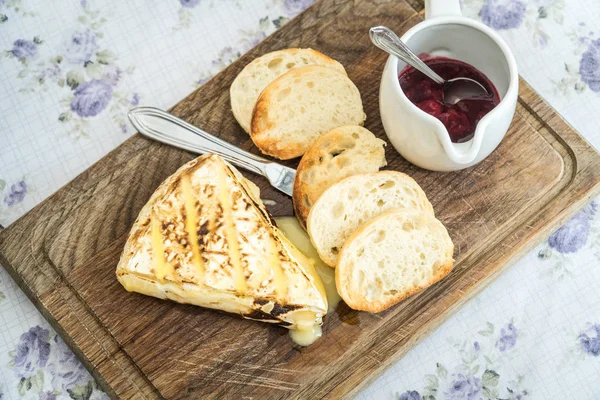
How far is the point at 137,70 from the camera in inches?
134

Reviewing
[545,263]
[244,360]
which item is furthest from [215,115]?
[545,263]

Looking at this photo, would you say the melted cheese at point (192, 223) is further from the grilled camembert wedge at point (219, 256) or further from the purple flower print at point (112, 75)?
the purple flower print at point (112, 75)

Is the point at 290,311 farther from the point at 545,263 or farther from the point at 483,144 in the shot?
the point at 545,263

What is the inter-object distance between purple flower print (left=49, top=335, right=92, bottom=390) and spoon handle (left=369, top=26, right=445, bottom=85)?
1825 mm

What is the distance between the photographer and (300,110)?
2.92 metres

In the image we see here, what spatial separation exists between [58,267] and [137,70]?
1.06 meters

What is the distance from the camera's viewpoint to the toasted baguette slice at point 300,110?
2.90 m

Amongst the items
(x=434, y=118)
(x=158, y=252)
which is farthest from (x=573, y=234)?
(x=158, y=252)

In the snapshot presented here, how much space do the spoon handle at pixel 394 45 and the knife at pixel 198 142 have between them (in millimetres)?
637

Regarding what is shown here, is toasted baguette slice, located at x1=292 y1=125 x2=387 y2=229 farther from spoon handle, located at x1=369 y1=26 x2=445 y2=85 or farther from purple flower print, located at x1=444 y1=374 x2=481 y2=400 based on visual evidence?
purple flower print, located at x1=444 y1=374 x2=481 y2=400

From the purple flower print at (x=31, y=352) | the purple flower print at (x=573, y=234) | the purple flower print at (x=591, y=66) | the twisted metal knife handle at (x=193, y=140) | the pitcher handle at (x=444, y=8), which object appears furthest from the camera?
the purple flower print at (x=591, y=66)

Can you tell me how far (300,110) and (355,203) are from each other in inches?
18.5

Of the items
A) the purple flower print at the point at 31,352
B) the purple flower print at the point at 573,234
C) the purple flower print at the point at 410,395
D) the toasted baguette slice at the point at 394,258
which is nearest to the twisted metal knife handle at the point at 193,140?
the toasted baguette slice at the point at 394,258

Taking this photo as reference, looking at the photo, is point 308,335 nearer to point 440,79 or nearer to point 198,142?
point 198,142
